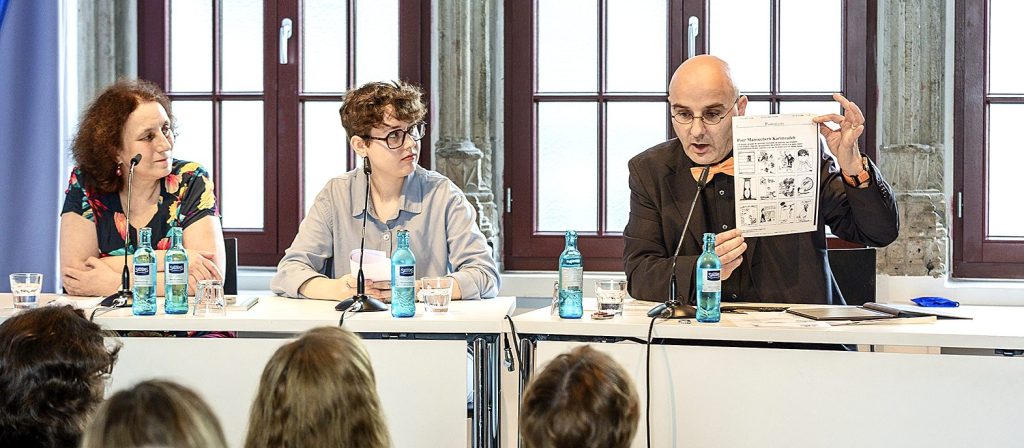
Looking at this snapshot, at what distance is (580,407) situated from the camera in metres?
1.30

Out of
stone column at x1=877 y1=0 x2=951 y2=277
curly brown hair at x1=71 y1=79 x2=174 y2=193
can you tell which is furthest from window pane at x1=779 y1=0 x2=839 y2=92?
curly brown hair at x1=71 y1=79 x2=174 y2=193

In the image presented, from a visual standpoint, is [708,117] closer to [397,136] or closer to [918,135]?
[397,136]

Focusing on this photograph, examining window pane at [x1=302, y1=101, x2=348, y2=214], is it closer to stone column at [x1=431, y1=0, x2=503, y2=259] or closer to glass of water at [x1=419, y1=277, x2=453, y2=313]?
stone column at [x1=431, y1=0, x2=503, y2=259]

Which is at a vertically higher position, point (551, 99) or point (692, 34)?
point (692, 34)

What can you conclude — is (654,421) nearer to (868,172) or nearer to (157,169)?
(868,172)

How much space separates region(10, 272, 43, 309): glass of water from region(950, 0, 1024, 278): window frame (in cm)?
306

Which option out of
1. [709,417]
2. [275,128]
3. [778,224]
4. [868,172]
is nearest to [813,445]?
[709,417]

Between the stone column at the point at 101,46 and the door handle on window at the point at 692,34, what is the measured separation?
2.20 meters

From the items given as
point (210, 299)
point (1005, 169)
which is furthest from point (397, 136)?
point (1005, 169)

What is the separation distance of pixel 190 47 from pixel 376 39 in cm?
77

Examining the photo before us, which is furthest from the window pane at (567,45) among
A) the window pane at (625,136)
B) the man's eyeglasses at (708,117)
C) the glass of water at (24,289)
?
the glass of water at (24,289)

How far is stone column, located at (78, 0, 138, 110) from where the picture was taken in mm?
4031

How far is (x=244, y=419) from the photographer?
2.33m

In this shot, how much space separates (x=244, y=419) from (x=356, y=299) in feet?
1.26
